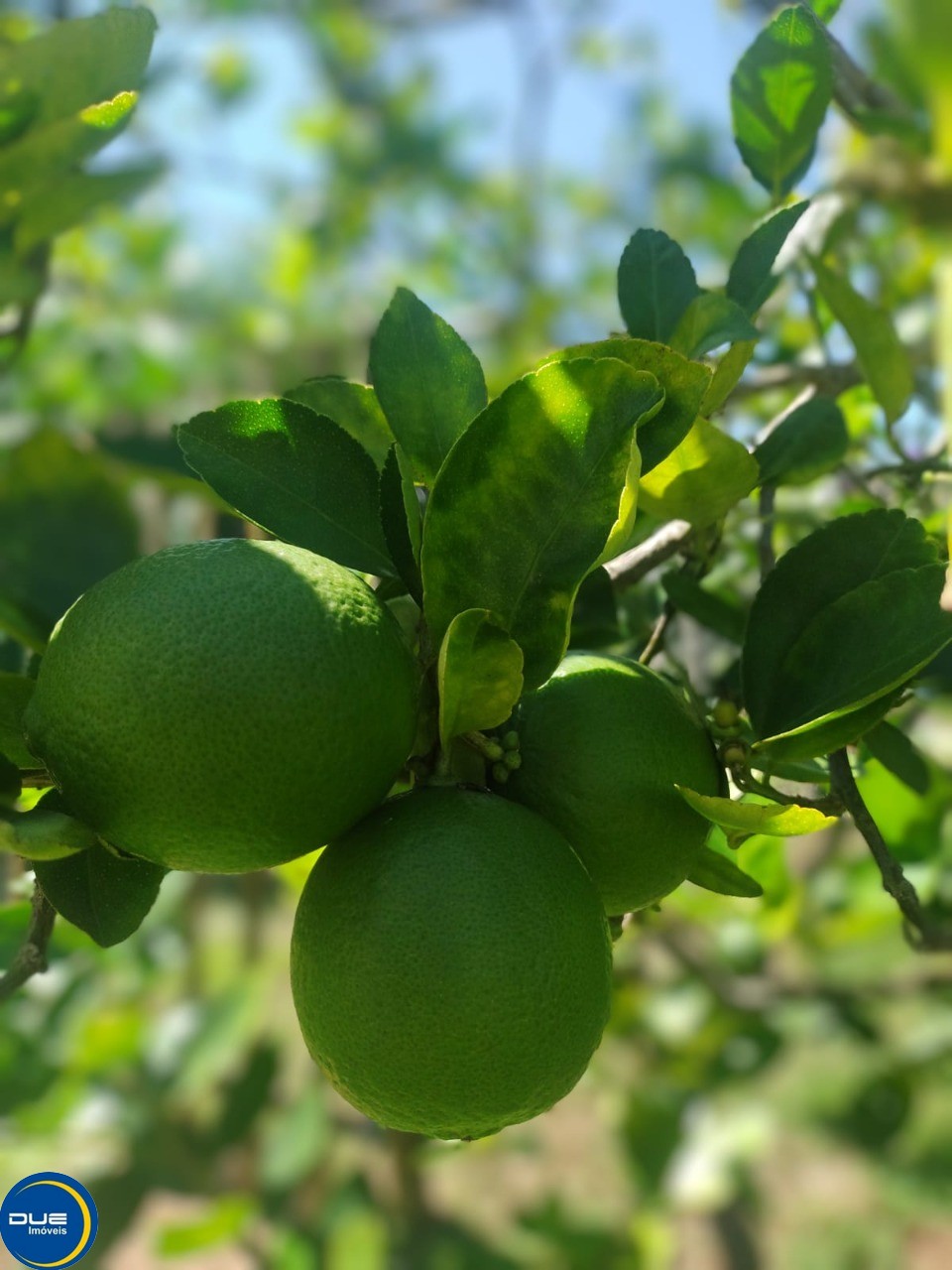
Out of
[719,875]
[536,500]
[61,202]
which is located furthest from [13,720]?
[61,202]

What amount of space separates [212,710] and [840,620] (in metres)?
0.36

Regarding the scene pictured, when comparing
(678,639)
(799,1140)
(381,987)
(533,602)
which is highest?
(533,602)

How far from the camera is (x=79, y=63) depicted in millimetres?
944

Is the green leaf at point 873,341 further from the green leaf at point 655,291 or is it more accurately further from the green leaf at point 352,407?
the green leaf at point 352,407

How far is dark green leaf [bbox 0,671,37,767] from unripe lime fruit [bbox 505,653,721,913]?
0.26 m

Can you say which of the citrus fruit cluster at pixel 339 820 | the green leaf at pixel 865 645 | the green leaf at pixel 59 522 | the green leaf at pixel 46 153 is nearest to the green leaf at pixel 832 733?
the green leaf at pixel 865 645

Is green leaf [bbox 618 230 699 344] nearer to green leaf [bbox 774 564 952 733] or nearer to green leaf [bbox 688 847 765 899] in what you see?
green leaf [bbox 774 564 952 733]

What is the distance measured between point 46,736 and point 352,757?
15 centimetres

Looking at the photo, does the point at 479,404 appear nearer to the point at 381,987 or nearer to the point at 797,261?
the point at 381,987

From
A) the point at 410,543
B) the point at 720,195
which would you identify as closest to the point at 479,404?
the point at 410,543

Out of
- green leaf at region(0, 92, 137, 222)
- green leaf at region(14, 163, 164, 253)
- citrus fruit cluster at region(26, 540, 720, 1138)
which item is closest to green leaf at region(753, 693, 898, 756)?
citrus fruit cluster at region(26, 540, 720, 1138)

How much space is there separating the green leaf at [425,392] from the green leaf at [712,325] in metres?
0.12

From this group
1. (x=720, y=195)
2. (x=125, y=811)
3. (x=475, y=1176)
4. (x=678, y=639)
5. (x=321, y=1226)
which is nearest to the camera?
(x=125, y=811)

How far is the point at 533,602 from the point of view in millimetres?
616
